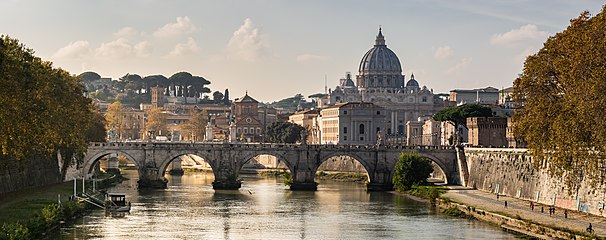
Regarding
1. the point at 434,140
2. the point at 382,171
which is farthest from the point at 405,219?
the point at 434,140

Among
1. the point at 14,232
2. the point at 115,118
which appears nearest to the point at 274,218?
the point at 14,232

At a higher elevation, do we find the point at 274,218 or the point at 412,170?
the point at 412,170

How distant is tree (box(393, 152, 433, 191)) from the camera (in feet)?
290

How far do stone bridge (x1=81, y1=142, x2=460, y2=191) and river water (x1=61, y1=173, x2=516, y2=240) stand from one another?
4.06 metres

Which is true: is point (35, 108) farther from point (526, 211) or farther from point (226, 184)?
point (226, 184)

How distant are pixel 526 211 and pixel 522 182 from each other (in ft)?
35.5

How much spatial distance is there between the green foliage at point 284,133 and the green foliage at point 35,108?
7400 centimetres

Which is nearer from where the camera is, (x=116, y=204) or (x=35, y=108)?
(x=35, y=108)

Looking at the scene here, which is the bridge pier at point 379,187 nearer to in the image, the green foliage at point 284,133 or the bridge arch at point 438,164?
the bridge arch at point 438,164

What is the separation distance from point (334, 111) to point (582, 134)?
116726 millimetres

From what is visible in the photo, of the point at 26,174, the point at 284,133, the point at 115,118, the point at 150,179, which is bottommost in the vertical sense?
the point at 150,179

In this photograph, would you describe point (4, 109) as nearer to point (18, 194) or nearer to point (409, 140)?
point (18, 194)

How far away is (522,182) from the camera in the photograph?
238ft

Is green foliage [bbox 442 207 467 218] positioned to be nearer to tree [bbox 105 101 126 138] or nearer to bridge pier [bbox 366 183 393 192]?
bridge pier [bbox 366 183 393 192]
